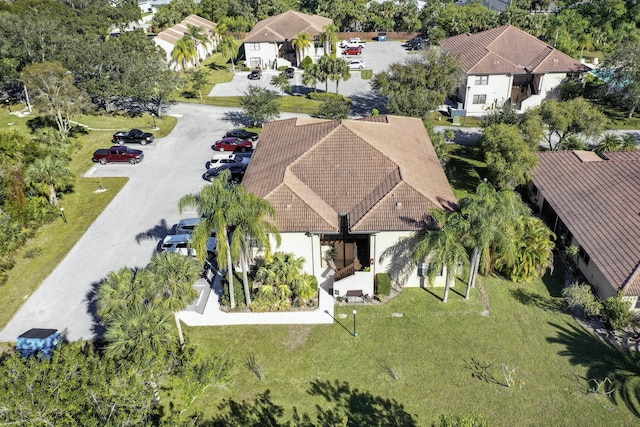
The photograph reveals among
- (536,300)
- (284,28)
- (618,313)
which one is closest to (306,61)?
(284,28)

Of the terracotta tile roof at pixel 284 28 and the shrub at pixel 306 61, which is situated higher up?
the terracotta tile roof at pixel 284 28

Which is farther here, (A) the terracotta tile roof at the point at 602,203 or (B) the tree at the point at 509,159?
(B) the tree at the point at 509,159

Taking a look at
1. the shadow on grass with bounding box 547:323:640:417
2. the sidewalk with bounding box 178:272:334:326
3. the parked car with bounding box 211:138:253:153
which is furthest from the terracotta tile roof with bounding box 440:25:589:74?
the sidewalk with bounding box 178:272:334:326

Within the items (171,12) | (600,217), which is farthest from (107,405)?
(171,12)

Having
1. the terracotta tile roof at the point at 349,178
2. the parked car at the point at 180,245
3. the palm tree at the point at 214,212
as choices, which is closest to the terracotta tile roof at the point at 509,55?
the terracotta tile roof at the point at 349,178

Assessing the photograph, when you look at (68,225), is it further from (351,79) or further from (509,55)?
(509,55)

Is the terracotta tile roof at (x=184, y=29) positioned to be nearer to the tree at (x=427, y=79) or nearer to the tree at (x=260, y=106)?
the tree at (x=260, y=106)

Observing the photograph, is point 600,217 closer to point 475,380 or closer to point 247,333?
point 475,380
